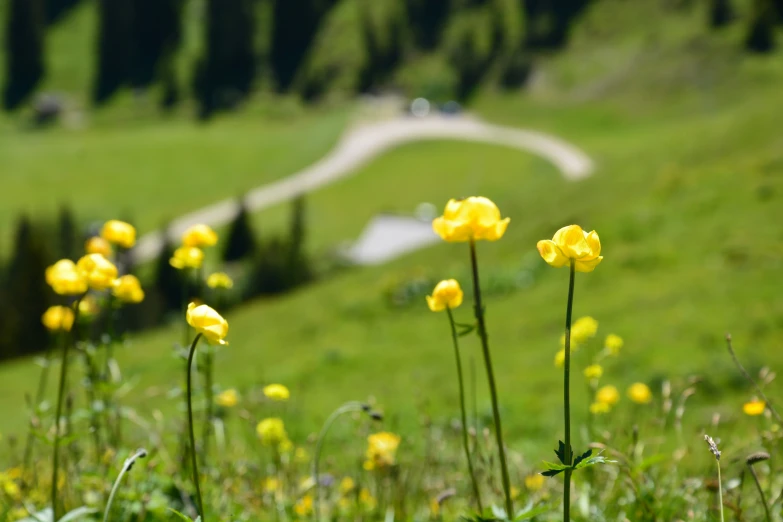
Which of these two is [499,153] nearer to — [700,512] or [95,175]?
[95,175]

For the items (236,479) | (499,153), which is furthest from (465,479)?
(499,153)

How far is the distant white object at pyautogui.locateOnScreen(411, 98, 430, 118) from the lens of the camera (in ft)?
249

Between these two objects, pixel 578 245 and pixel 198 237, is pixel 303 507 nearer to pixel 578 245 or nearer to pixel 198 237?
pixel 198 237

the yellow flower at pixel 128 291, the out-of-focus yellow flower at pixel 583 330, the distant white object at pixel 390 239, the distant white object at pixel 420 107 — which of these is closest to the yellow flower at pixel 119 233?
the yellow flower at pixel 128 291

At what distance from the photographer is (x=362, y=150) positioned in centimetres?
6500

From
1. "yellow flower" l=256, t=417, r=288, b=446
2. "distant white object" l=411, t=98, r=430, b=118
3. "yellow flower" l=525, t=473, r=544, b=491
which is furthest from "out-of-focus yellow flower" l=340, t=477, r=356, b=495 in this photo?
"distant white object" l=411, t=98, r=430, b=118

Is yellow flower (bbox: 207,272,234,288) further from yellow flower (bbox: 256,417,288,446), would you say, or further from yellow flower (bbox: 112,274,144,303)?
yellow flower (bbox: 256,417,288,446)

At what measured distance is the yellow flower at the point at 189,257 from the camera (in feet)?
10.2

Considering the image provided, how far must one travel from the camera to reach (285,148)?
7112 centimetres

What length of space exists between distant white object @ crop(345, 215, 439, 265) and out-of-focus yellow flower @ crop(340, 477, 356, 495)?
31.3 meters

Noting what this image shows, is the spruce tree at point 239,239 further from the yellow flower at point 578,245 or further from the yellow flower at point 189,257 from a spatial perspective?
the yellow flower at point 578,245

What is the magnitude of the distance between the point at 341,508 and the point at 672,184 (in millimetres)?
15590

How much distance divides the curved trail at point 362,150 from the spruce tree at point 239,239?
28.6ft

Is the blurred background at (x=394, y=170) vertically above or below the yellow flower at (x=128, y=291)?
below
